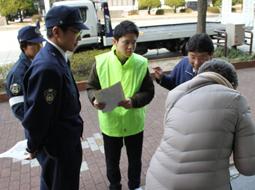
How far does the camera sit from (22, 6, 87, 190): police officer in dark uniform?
2.12 meters

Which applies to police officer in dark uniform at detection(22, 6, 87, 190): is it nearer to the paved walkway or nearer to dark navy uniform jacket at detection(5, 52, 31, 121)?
dark navy uniform jacket at detection(5, 52, 31, 121)

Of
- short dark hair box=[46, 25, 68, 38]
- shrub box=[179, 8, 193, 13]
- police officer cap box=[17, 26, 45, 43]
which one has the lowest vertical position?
shrub box=[179, 8, 193, 13]

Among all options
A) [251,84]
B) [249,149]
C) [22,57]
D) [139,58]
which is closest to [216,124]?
[249,149]

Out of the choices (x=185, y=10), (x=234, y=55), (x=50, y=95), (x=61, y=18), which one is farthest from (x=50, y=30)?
(x=185, y=10)

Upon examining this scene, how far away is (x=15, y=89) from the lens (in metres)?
2.62

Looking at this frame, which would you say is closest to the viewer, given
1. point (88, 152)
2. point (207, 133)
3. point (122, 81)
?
point (207, 133)

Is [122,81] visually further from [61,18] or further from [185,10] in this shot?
[185,10]

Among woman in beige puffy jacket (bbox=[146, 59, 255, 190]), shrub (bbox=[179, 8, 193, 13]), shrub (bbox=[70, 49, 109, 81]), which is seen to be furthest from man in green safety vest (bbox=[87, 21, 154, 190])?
shrub (bbox=[179, 8, 193, 13])

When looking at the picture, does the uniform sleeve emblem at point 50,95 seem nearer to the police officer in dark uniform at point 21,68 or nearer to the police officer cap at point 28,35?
the police officer in dark uniform at point 21,68

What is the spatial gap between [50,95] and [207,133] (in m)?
1.00

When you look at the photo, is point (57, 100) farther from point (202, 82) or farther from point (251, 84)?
point (251, 84)

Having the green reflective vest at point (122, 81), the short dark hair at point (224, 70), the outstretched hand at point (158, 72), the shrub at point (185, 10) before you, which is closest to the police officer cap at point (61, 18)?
the green reflective vest at point (122, 81)

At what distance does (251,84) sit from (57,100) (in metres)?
6.24

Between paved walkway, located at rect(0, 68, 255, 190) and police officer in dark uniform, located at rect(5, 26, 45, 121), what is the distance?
4.56 feet
